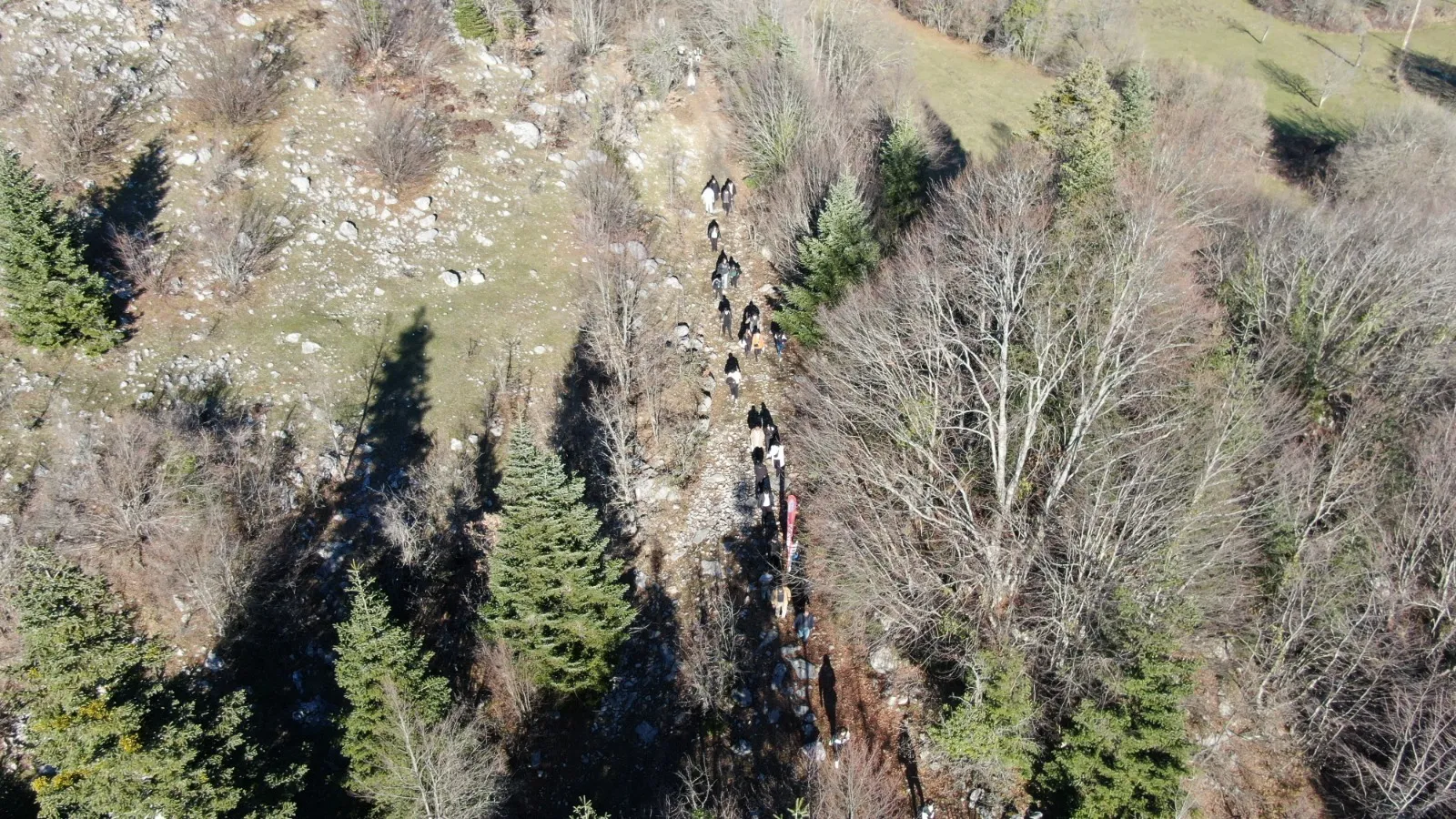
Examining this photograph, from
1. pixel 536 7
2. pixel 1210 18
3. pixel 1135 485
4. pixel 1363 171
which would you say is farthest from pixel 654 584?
pixel 1210 18

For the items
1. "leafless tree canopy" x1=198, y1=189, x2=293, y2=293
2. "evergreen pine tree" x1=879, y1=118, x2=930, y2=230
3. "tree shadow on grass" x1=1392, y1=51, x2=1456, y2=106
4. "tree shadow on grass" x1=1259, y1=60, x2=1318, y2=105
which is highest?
"tree shadow on grass" x1=1392, y1=51, x2=1456, y2=106

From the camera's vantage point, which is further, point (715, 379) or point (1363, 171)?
point (1363, 171)

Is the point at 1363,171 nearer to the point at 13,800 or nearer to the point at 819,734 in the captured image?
the point at 819,734

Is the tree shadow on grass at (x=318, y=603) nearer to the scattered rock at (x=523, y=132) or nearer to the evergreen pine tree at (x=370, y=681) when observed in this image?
the evergreen pine tree at (x=370, y=681)

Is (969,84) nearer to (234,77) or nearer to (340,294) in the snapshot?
(340,294)

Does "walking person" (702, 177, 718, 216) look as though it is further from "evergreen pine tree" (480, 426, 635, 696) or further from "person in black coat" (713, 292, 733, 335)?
"evergreen pine tree" (480, 426, 635, 696)

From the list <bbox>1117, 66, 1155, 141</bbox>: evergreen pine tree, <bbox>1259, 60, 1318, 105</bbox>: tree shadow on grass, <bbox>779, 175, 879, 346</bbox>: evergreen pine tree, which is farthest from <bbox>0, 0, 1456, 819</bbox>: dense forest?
<bbox>1259, 60, 1318, 105</bbox>: tree shadow on grass
